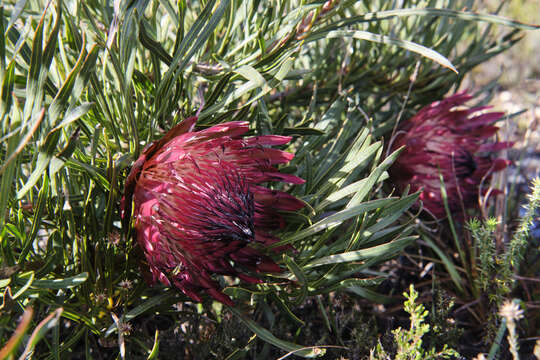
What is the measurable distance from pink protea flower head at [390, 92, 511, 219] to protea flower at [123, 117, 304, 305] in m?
0.45

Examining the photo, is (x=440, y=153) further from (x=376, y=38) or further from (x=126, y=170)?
(x=126, y=170)

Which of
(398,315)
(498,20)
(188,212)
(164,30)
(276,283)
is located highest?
(498,20)

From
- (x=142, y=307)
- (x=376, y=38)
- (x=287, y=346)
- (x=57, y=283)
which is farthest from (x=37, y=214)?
(x=376, y=38)

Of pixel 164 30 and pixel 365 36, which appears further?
pixel 164 30

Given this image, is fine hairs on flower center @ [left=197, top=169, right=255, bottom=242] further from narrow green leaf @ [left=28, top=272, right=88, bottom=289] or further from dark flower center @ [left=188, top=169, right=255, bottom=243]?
narrow green leaf @ [left=28, top=272, right=88, bottom=289]

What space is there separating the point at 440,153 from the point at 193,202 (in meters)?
0.63

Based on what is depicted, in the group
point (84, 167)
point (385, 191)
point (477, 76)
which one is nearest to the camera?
point (84, 167)

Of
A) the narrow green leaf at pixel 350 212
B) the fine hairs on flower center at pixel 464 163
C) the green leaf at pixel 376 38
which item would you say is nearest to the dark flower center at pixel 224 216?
the narrow green leaf at pixel 350 212

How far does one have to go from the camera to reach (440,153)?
1.04 meters

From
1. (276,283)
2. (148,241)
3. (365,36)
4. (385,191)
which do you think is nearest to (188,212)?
(148,241)

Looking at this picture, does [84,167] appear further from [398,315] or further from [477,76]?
[477,76]

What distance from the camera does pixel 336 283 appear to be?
735 mm

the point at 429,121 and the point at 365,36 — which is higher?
the point at 365,36

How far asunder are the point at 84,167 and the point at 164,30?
1.50ft
